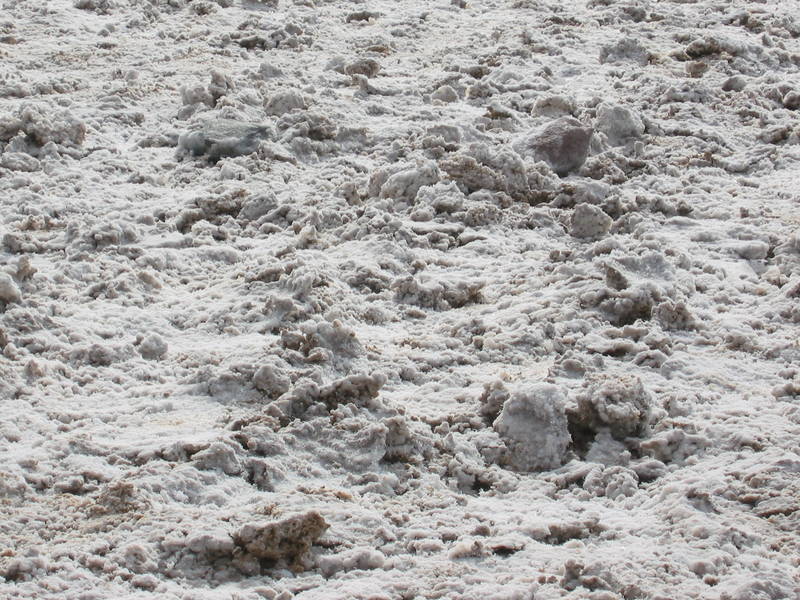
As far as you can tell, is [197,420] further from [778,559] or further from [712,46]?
[712,46]

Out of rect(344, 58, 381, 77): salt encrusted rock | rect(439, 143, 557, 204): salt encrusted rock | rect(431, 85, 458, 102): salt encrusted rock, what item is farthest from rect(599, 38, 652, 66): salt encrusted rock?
rect(439, 143, 557, 204): salt encrusted rock

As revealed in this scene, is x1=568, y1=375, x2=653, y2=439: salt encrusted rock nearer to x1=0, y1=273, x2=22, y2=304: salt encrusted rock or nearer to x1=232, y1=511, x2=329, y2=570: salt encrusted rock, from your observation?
x1=232, y1=511, x2=329, y2=570: salt encrusted rock

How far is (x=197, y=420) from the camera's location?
2732 mm

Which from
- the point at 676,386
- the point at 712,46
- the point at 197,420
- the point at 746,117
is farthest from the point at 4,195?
the point at 712,46

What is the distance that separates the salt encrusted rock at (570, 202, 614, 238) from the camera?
3.76m

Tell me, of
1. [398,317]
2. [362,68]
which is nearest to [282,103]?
[362,68]

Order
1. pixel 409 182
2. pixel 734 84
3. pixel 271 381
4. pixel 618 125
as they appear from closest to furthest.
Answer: pixel 271 381 → pixel 409 182 → pixel 618 125 → pixel 734 84

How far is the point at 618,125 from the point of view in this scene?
4.54 meters

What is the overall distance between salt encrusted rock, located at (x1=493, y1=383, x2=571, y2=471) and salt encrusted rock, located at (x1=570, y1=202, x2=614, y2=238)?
1187 millimetres

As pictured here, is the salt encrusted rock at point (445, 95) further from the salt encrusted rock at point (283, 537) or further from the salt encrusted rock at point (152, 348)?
the salt encrusted rock at point (283, 537)

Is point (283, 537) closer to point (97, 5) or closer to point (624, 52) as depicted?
point (624, 52)

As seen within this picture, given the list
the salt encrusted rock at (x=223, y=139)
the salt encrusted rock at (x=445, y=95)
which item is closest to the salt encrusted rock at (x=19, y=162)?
the salt encrusted rock at (x=223, y=139)

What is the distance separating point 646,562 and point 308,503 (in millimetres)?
740

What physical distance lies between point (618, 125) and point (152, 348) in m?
2.36
